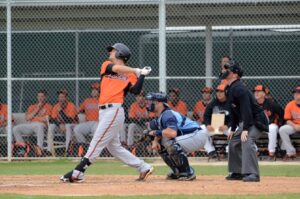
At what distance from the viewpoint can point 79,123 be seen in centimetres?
1920

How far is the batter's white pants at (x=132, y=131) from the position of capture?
61.2ft

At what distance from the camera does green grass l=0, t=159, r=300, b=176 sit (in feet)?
49.5

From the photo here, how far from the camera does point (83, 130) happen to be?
18844mm

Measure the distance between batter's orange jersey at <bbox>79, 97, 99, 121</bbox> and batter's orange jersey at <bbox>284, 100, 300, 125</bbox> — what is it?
159 inches

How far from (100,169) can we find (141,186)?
468 centimetres

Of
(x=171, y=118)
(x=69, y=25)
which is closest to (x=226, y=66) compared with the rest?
(x=171, y=118)

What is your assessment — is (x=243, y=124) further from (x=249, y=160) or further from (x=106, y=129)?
(x=106, y=129)

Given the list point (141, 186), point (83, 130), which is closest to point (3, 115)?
point (83, 130)

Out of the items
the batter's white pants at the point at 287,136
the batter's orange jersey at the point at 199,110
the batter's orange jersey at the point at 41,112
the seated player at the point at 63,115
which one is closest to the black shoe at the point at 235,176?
the batter's white pants at the point at 287,136

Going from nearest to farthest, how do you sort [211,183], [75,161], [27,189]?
1. [27,189]
2. [211,183]
3. [75,161]

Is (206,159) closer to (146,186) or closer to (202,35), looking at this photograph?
(202,35)

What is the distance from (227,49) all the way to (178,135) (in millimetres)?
8338

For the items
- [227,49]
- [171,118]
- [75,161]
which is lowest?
[75,161]

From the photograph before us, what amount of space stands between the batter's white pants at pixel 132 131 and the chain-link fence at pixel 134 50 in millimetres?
26
